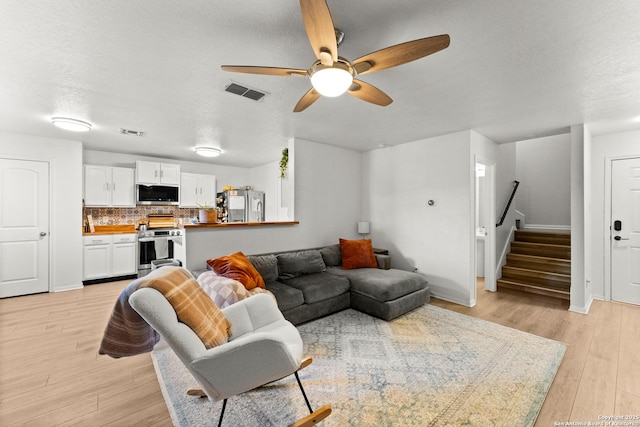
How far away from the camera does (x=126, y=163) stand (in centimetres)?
552

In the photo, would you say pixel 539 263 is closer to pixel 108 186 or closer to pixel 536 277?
pixel 536 277

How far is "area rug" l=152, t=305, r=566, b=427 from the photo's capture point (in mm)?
1780

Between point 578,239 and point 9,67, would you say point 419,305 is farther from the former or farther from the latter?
point 9,67

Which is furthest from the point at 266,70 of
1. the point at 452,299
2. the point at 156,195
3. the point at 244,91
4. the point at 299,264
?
the point at 156,195

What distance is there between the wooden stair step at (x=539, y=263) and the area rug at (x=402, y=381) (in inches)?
90.3

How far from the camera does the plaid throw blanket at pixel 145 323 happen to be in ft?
4.87

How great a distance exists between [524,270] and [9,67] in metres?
6.75

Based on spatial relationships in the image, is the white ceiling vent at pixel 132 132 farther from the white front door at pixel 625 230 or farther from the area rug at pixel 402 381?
the white front door at pixel 625 230

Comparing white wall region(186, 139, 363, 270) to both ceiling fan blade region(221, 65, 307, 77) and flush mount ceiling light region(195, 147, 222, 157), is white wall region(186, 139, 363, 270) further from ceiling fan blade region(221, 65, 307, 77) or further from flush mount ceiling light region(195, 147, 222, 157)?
ceiling fan blade region(221, 65, 307, 77)

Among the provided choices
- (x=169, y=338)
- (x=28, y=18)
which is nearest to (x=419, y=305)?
(x=169, y=338)

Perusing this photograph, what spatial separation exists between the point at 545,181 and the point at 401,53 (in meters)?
6.00

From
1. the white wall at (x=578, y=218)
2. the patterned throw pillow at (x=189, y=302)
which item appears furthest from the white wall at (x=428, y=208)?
the patterned throw pillow at (x=189, y=302)

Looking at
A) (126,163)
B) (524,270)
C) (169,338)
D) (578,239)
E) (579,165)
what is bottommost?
(524,270)

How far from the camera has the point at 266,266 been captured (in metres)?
3.44
